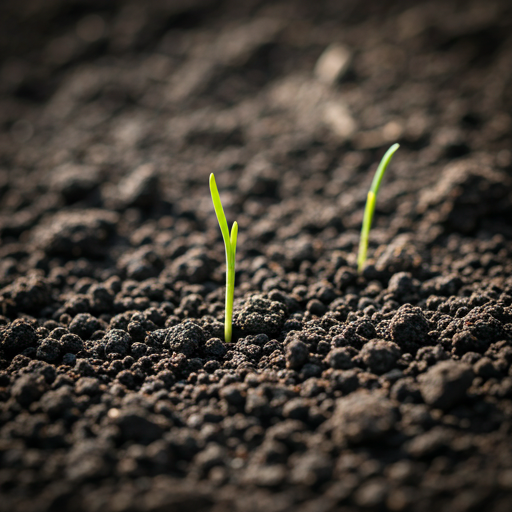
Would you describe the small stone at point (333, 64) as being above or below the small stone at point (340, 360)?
above

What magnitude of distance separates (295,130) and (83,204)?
1.36 m

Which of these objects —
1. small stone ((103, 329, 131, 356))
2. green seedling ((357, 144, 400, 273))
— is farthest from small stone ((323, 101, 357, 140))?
small stone ((103, 329, 131, 356))

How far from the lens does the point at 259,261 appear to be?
1.80 metres

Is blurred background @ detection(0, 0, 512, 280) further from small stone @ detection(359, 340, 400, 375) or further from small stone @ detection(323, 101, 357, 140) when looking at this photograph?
small stone @ detection(359, 340, 400, 375)

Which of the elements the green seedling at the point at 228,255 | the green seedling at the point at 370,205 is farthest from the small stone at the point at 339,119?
the green seedling at the point at 228,255

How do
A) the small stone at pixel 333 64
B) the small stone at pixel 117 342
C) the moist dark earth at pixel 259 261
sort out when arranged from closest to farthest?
the moist dark earth at pixel 259 261 → the small stone at pixel 117 342 → the small stone at pixel 333 64

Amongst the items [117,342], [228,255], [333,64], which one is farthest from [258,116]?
[117,342]

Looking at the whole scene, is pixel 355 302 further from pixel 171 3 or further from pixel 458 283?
pixel 171 3

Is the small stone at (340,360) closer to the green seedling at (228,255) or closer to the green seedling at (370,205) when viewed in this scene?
the green seedling at (228,255)

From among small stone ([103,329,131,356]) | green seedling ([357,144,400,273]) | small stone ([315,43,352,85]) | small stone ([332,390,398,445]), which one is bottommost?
small stone ([332,390,398,445])

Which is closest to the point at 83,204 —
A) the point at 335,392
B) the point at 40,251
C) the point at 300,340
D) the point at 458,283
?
the point at 40,251

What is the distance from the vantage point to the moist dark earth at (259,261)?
0.95m

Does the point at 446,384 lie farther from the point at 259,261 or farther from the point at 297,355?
the point at 259,261

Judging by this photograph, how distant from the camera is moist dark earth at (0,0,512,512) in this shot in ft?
3.10
